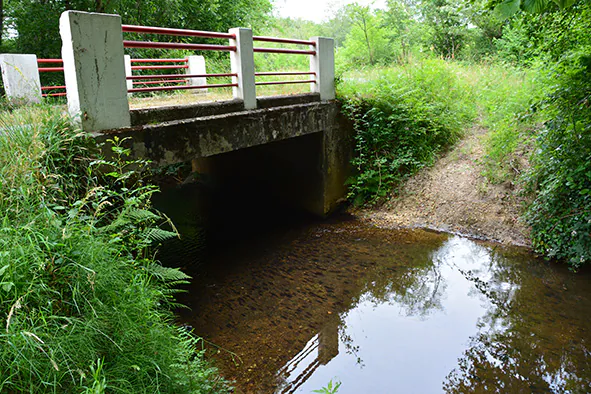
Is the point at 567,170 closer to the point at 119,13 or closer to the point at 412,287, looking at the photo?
the point at 412,287

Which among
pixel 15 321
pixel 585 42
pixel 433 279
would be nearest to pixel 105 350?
pixel 15 321

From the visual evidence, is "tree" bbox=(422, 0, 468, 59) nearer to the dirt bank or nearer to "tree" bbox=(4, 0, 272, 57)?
"tree" bbox=(4, 0, 272, 57)

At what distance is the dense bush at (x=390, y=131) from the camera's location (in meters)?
8.51

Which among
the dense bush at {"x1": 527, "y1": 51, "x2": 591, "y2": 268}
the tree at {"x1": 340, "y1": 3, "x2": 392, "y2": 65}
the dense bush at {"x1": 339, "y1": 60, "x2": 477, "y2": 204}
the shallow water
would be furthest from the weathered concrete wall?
the tree at {"x1": 340, "y1": 3, "x2": 392, "y2": 65}

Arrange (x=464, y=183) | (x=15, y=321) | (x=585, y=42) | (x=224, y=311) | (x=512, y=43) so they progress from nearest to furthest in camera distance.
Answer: (x=15, y=321) < (x=224, y=311) < (x=585, y=42) < (x=464, y=183) < (x=512, y=43)

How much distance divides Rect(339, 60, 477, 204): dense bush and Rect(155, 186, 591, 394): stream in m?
1.62

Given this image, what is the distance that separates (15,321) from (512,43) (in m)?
14.2

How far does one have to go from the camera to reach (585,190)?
17.9 ft

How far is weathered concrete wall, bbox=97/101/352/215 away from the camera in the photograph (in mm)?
5094

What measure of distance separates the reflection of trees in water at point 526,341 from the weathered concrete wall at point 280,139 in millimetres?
3592

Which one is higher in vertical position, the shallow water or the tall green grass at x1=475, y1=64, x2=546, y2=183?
the tall green grass at x1=475, y1=64, x2=546, y2=183

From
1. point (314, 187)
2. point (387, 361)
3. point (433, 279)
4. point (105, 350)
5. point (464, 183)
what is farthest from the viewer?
point (314, 187)

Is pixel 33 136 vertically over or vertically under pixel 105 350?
over

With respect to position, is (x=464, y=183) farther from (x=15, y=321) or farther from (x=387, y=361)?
(x=15, y=321)
